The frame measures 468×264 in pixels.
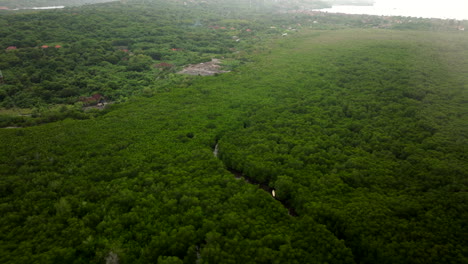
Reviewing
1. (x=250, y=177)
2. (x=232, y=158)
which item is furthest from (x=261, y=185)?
(x=232, y=158)

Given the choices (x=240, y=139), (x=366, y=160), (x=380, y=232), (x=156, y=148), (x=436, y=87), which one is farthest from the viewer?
(x=436, y=87)

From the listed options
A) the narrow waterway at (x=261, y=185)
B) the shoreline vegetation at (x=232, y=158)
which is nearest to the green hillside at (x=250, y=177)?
Answer: the shoreline vegetation at (x=232, y=158)

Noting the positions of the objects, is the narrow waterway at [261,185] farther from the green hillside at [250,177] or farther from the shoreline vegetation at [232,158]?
the green hillside at [250,177]

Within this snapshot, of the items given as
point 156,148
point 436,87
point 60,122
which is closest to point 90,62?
point 60,122

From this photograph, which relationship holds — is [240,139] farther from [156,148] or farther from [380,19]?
[380,19]

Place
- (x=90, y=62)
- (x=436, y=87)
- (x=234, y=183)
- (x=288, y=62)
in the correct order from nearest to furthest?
(x=234, y=183), (x=436, y=87), (x=90, y=62), (x=288, y=62)

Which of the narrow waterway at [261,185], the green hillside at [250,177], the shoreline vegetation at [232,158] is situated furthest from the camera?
the narrow waterway at [261,185]

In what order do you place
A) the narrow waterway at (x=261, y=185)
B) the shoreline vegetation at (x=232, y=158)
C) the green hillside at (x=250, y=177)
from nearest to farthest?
1. the green hillside at (x=250, y=177)
2. the shoreline vegetation at (x=232, y=158)
3. the narrow waterway at (x=261, y=185)

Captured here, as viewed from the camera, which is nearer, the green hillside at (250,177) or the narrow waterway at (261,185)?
the green hillside at (250,177)
